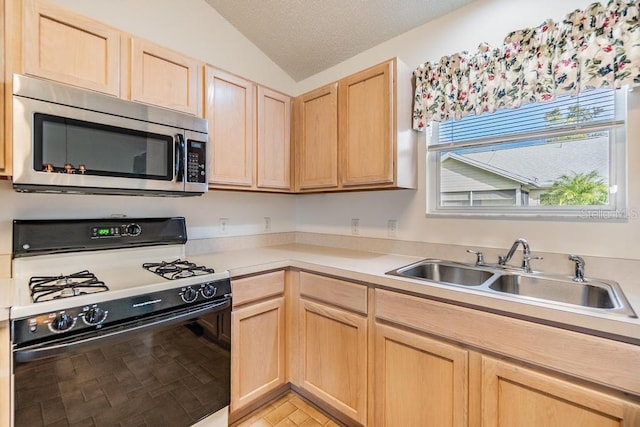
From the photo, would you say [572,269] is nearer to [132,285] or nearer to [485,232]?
[485,232]

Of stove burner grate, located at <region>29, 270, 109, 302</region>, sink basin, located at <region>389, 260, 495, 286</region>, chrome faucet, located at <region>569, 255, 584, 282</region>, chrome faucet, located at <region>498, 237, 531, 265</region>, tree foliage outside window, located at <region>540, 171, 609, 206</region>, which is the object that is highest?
tree foliage outside window, located at <region>540, 171, 609, 206</region>

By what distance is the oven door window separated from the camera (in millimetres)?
1257

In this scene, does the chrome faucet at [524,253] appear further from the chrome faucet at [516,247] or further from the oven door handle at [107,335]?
the oven door handle at [107,335]

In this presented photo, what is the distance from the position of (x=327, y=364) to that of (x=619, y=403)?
4.08 ft

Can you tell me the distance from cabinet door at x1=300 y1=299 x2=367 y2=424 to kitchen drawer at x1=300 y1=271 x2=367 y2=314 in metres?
0.04

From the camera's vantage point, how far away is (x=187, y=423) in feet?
4.66

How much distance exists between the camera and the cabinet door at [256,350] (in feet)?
5.48

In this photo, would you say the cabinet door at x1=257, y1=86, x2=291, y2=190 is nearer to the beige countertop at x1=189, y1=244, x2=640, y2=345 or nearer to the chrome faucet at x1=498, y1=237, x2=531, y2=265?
the beige countertop at x1=189, y1=244, x2=640, y2=345

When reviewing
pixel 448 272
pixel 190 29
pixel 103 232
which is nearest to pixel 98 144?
pixel 103 232

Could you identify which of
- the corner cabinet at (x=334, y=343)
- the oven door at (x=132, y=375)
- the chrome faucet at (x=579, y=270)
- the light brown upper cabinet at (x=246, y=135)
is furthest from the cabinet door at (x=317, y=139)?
the chrome faucet at (x=579, y=270)

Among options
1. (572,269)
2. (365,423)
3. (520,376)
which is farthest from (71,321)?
(572,269)

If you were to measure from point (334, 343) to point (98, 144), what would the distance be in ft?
5.15

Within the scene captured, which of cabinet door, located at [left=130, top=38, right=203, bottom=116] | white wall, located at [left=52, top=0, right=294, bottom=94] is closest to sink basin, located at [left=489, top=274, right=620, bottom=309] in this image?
cabinet door, located at [left=130, top=38, right=203, bottom=116]

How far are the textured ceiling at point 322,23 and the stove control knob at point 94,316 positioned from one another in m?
2.06
